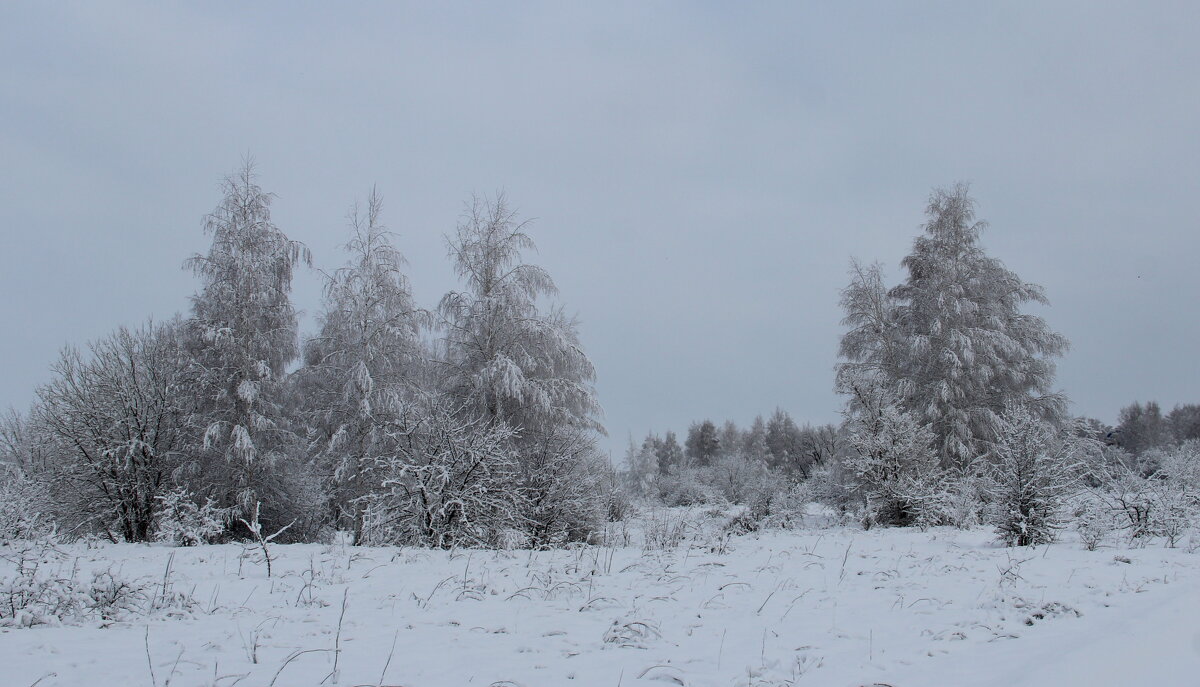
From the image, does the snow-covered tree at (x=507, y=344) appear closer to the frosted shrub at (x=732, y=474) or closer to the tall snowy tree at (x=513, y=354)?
the tall snowy tree at (x=513, y=354)

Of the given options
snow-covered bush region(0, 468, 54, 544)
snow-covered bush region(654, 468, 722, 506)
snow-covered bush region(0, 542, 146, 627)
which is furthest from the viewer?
snow-covered bush region(654, 468, 722, 506)

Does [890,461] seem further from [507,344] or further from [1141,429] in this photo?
[1141,429]

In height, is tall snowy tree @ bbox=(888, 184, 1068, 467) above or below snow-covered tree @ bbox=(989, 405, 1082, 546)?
above

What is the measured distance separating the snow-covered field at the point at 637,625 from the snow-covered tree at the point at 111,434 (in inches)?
207

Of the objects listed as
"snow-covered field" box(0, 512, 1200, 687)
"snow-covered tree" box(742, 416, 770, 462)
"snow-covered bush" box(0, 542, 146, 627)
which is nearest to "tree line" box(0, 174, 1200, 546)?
"snow-covered field" box(0, 512, 1200, 687)

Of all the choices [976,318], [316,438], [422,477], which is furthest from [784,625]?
[976,318]

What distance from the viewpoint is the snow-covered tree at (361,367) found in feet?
53.9

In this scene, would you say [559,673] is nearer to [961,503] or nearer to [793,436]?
[961,503]

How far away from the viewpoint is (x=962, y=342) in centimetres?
1864

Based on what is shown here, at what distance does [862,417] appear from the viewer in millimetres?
18078

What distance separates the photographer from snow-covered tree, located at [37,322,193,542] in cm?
1313

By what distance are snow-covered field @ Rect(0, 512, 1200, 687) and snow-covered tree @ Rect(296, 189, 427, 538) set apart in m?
7.98

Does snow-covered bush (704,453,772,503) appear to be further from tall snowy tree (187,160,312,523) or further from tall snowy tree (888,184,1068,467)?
tall snowy tree (187,160,312,523)

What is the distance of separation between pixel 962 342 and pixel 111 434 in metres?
22.2
